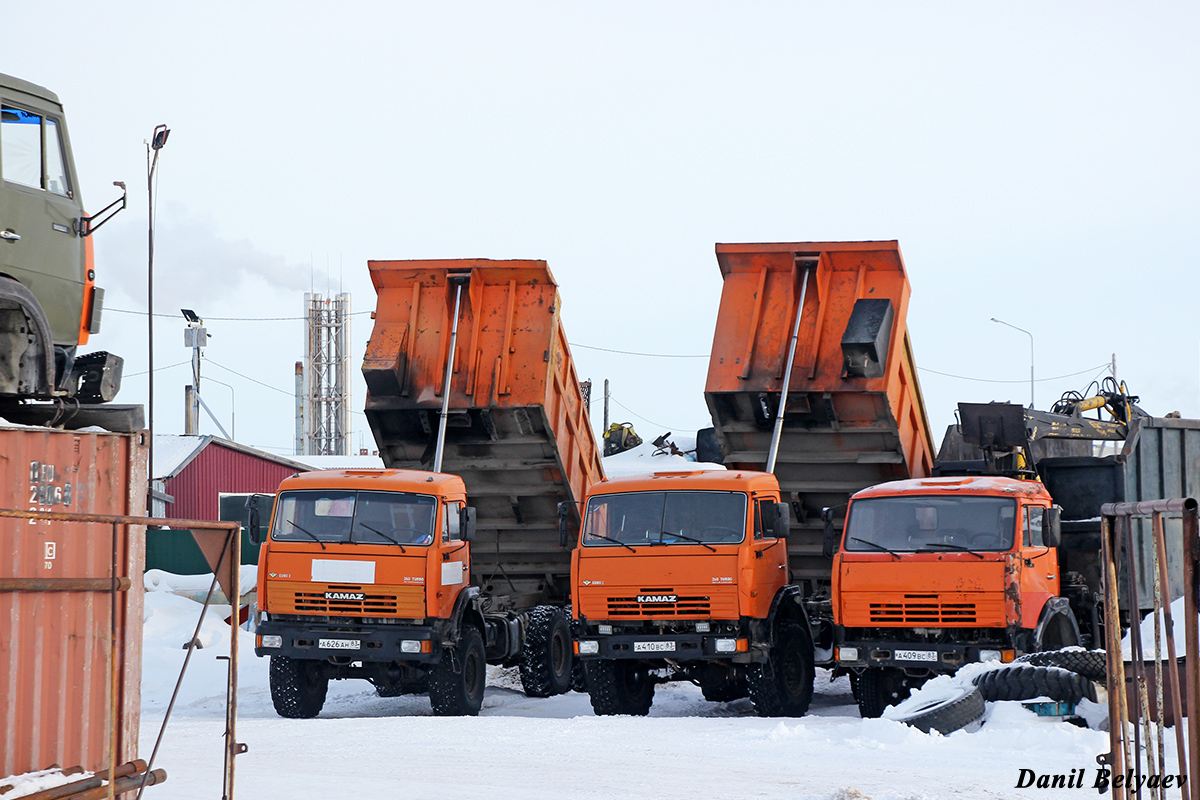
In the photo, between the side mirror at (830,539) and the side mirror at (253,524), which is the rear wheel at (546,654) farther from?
the side mirror at (830,539)

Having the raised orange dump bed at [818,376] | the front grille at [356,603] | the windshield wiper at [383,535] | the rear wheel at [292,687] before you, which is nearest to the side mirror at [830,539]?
the raised orange dump bed at [818,376]

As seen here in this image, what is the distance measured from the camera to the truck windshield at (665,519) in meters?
12.4

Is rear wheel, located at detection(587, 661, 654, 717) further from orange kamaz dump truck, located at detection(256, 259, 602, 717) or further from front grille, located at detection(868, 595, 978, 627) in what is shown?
front grille, located at detection(868, 595, 978, 627)

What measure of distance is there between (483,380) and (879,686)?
515 centimetres

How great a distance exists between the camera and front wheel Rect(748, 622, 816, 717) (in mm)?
12422

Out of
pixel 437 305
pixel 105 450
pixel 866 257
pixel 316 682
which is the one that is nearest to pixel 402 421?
pixel 437 305

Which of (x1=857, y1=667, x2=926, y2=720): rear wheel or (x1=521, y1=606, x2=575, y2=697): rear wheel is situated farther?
(x1=521, y1=606, x2=575, y2=697): rear wheel

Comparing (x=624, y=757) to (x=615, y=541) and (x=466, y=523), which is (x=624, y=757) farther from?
(x=466, y=523)

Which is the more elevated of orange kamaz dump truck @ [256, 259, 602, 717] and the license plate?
orange kamaz dump truck @ [256, 259, 602, 717]

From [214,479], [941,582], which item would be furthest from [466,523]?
[214,479]

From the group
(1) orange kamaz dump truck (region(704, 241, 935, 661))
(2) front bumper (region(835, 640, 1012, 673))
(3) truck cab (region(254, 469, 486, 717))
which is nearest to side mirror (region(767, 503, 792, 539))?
(1) orange kamaz dump truck (region(704, 241, 935, 661))

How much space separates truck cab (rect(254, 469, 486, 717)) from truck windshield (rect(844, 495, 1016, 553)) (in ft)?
12.9

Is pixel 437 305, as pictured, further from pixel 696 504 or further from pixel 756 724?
pixel 756 724

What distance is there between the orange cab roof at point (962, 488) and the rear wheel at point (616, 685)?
9.15ft
